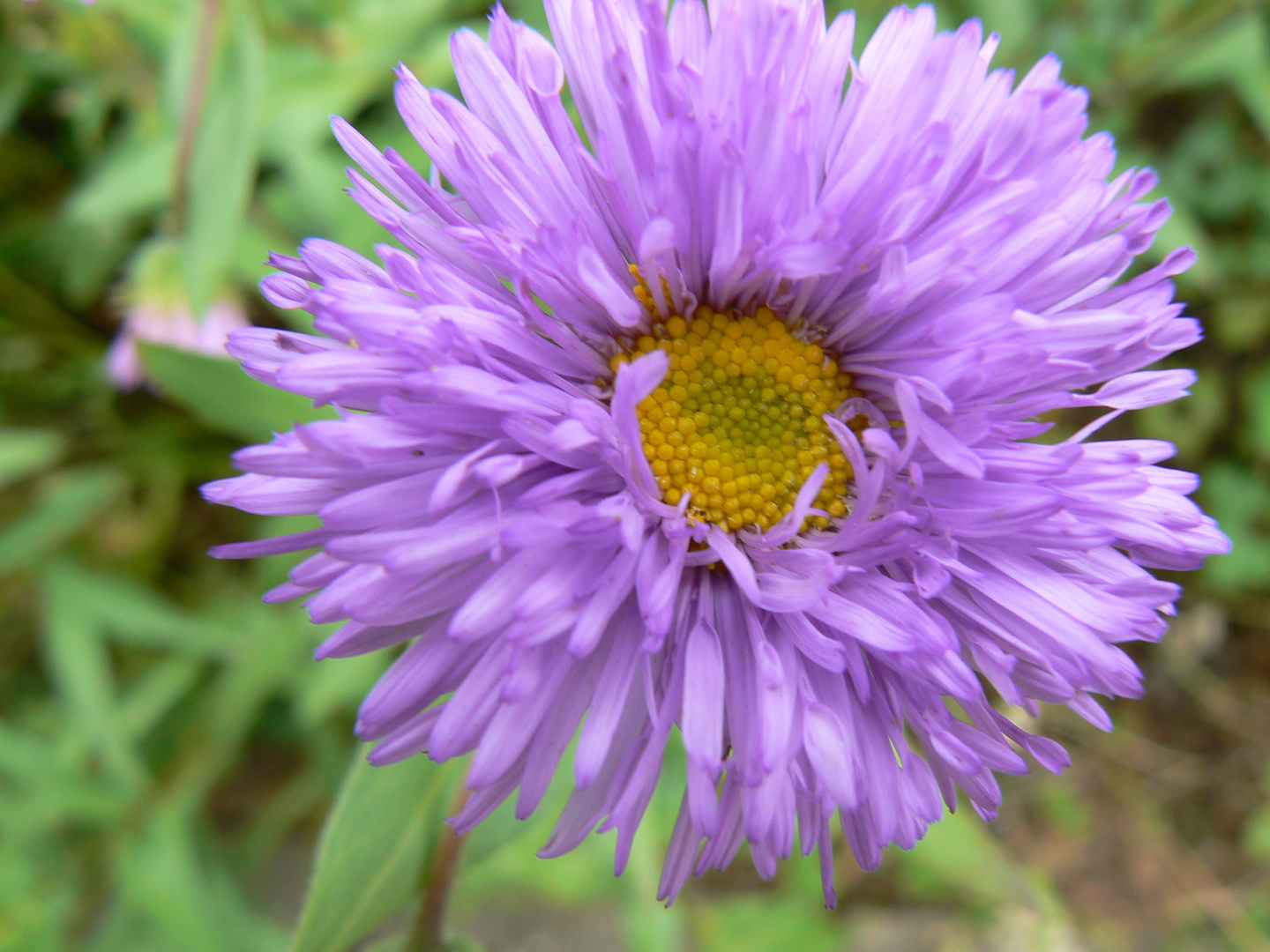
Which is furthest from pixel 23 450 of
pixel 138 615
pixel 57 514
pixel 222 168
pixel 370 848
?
pixel 370 848

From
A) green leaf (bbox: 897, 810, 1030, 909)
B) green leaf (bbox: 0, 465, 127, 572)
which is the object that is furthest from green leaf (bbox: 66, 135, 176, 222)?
green leaf (bbox: 897, 810, 1030, 909)

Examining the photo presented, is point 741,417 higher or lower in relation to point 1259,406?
higher

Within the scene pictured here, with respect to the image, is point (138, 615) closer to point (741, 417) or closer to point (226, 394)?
point (226, 394)

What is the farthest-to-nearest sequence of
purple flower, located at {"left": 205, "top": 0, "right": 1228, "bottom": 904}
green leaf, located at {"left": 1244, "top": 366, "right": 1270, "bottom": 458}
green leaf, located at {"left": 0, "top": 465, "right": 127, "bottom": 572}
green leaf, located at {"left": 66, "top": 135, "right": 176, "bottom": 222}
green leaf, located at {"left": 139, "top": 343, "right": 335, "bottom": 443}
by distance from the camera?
green leaf, located at {"left": 1244, "top": 366, "right": 1270, "bottom": 458} → green leaf, located at {"left": 0, "top": 465, "right": 127, "bottom": 572} → green leaf, located at {"left": 66, "top": 135, "right": 176, "bottom": 222} → green leaf, located at {"left": 139, "top": 343, "right": 335, "bottom": 443} → purple flower, located at {"left": 205, "top": 0, "right": 1228, "bottom": 904}

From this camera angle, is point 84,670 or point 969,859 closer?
point 969,859

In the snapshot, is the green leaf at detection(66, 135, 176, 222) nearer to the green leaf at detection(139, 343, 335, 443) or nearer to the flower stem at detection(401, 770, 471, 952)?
the green leaf at detection(139, 343, 335, 443)

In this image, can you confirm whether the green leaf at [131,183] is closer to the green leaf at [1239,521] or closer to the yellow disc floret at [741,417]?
the yellow disc floret at [741,417]

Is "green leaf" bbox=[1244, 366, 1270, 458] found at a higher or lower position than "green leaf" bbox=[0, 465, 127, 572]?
lower
